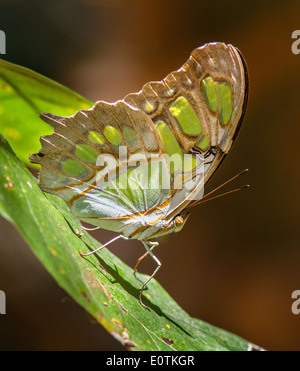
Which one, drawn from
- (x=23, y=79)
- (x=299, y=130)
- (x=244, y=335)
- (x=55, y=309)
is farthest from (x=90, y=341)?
(x=299, y=130)

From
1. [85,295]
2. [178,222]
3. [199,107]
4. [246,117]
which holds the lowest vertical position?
[85,295]

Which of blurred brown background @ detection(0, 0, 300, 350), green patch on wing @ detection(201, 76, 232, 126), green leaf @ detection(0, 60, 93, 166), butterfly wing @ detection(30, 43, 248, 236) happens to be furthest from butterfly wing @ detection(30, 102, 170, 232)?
blurred brown background @ detection(0, 0, 300, 350)

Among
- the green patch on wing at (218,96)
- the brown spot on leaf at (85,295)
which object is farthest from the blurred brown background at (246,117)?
the brown spot on leaf at (85,295)

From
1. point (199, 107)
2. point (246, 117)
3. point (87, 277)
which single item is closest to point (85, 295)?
point (87, 277)

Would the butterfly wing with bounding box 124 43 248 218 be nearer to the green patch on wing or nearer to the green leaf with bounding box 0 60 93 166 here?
the green patch on wing

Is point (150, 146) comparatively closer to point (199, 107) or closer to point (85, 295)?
point (199, 107)

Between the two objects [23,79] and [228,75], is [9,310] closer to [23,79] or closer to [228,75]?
[23,79]
